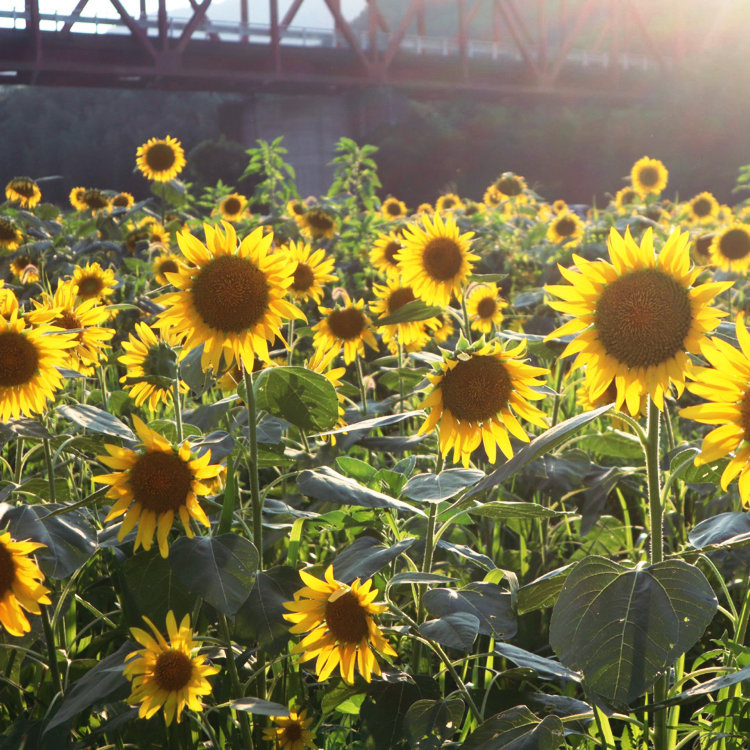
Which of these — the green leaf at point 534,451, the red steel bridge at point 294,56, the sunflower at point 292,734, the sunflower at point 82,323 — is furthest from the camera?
the red steel bridge at point 294,56

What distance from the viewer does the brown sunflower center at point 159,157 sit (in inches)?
243

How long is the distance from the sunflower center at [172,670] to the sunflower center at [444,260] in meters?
1.50

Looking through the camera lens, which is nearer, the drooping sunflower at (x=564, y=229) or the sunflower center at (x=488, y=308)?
the sunflower center at (x=488, y=308)

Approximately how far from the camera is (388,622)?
1817mm

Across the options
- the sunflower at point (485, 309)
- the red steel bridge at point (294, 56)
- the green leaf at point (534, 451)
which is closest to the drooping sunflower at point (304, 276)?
the sunflower at point (485, 309)

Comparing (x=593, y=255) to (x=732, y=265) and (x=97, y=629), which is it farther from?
(x=97, y=629)

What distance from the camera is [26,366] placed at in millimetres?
1763

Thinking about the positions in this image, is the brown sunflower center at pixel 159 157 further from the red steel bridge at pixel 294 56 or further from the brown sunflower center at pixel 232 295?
the red steel bridge at pixel 294 56

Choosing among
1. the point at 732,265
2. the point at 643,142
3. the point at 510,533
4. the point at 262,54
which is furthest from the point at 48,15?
the point at 510,533

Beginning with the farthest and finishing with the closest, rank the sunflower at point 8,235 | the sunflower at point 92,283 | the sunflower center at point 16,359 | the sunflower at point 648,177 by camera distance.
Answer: the sunflower at point 648,177
the sunflower at point 8,235
the sunflower at point 92,283
the sunflower center at point 16,359

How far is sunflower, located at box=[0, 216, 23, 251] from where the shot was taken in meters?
4.80

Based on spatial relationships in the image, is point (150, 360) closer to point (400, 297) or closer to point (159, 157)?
point (400, 297)

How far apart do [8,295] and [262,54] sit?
31.3m

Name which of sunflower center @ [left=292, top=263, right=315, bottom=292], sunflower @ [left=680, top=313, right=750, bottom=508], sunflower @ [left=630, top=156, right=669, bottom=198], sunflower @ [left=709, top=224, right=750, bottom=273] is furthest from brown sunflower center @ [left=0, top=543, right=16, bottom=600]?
sunflower @ [left=630, top=156, right=669, bottom=198]
